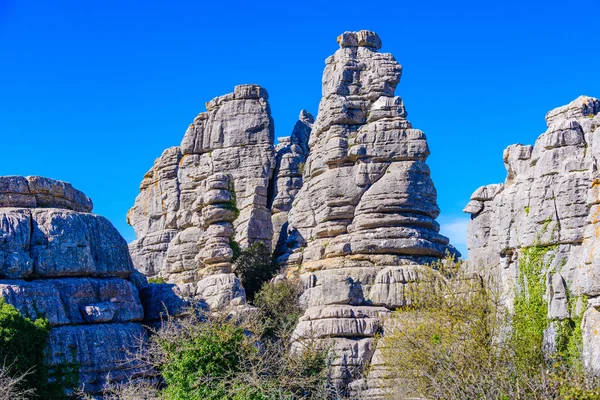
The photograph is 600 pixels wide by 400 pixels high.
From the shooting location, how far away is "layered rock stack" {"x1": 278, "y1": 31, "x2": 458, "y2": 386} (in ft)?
159

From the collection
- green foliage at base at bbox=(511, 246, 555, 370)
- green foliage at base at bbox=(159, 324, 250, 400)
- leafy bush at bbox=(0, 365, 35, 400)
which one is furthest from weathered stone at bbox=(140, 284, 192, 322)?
green foliage at base at bbox=(511, 246, 555, 370)

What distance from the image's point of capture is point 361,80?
57.2m

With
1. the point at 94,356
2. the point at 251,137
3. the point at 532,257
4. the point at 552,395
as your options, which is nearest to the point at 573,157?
the point at 532,257

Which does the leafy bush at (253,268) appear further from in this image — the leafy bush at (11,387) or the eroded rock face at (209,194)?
the leafy bush at (11,387)

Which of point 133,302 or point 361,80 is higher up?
point 361,80

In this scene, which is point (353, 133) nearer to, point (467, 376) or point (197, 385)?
point (197, 385)

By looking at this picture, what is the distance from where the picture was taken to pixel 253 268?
55.5 m

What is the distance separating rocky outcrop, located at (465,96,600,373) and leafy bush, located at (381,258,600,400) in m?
0.66

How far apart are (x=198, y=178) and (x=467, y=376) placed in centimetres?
4050

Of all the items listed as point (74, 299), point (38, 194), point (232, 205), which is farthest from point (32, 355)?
point (232, 205)

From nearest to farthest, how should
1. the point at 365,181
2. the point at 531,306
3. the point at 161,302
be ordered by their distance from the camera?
the point at 531,306
the point at 161,302
the point at 365,181

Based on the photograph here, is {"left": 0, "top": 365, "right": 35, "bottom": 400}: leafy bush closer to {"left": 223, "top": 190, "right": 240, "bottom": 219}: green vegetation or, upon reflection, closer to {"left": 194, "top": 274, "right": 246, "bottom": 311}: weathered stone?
{"left": 194, "top": 274, "right": 246, "bottom": 311}: weathered stone

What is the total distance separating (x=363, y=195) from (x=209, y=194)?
445 inches

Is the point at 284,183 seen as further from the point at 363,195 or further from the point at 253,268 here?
the point at 363,195
